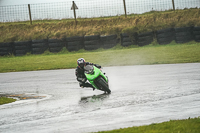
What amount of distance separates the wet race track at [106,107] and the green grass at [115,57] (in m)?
7.59

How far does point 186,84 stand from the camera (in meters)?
11.3

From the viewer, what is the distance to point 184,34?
24328mm

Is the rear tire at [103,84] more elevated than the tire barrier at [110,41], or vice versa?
the tire barrier at [110,41]

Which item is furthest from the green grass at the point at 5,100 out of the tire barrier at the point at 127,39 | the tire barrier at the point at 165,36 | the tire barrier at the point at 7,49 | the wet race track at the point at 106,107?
the tire barrier at the point at 7,49

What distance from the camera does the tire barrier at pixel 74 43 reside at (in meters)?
27.5

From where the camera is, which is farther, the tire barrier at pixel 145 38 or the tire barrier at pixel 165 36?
the tire barrier at pixel 145 38

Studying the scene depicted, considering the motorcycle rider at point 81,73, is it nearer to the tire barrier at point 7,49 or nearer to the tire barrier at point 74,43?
the tire barrier at point 74,43

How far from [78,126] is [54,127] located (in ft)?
1.58

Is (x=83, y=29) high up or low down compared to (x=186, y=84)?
up

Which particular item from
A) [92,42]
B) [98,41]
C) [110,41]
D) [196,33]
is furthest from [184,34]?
[92,42]

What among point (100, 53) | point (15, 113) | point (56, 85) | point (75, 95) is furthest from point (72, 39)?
point (15, 113)

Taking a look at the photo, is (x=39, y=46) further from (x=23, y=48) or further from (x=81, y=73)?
(x=81, y=73)

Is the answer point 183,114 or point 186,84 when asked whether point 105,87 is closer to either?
point 186,84

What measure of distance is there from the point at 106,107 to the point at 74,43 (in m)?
19.6
